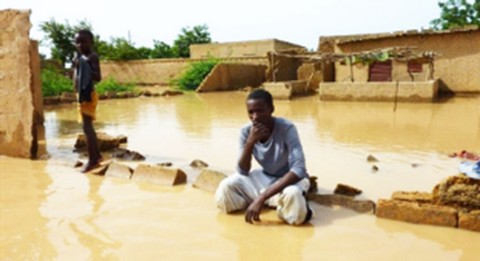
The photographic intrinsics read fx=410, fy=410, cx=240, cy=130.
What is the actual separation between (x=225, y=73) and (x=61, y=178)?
17.4 m

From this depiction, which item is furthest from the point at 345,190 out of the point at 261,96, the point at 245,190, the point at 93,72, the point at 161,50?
the point at 161,50

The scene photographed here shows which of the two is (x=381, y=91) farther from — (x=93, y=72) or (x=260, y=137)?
(x=260, y=137)

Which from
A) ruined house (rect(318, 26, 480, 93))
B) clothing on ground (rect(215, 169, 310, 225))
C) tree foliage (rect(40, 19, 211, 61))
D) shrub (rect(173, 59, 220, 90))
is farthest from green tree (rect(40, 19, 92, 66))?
clothing on ground (rect(215, 169, 310, 225))

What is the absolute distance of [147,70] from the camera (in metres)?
26.4

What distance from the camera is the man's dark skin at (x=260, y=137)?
10.6ft

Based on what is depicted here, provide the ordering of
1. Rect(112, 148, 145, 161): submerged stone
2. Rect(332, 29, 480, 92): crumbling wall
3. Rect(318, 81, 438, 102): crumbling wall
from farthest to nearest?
Rect(332, 29, 480, 92): crumbling wall < Rect(318, 81, 438, 102): crumbling wall < Rect(112, 148, 145, 161): submerged stone

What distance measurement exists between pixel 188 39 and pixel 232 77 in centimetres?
1329

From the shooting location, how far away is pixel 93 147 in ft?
17.0

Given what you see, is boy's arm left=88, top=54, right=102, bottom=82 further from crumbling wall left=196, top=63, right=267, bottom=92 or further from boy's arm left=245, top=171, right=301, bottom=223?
crumbling wall left=196, top=63, right=267, bottom=92

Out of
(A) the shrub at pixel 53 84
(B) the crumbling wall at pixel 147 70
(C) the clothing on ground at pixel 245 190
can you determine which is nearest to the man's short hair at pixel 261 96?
(C) the clothing on ground at pixel 245 190

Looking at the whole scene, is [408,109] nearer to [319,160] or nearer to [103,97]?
[319,160]

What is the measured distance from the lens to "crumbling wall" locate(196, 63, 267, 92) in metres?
21.4

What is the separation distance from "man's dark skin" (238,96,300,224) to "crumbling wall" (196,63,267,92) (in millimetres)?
18234

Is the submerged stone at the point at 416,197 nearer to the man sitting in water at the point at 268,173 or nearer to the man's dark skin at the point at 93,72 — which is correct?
the man sitting in water at the point at 268,173
